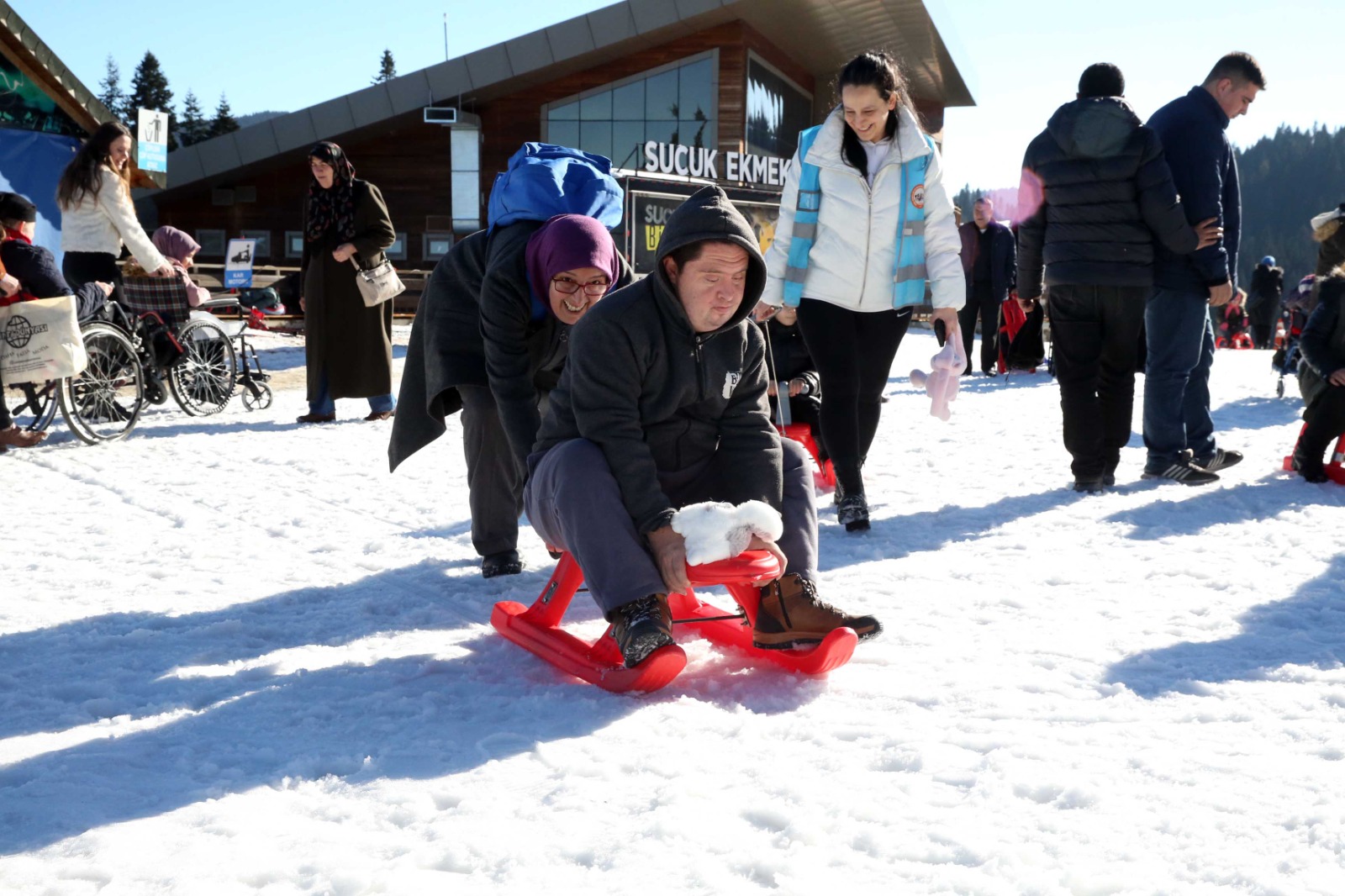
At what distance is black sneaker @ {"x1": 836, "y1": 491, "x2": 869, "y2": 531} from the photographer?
15.1 feet

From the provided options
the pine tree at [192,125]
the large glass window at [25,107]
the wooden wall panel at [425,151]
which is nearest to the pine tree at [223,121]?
the pine tree at [192,125]

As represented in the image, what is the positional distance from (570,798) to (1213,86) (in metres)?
4.78

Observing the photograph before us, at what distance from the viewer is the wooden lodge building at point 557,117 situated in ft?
83.5

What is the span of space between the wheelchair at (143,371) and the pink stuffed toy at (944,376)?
15.1 feet

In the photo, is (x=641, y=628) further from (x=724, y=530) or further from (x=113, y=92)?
(x=113, y=92)

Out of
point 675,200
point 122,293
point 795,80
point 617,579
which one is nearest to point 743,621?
point 617,579

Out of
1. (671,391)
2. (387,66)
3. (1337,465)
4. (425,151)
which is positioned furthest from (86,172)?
(387,66)

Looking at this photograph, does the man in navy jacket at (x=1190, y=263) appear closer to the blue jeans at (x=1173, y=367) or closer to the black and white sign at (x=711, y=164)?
the blue jeans at (x=1173, y=367)

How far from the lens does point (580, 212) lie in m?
3.68

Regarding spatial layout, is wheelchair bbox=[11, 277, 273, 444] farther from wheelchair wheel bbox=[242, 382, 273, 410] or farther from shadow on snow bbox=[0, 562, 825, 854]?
shadow on snow bbox=[0, 562, 825, 854]

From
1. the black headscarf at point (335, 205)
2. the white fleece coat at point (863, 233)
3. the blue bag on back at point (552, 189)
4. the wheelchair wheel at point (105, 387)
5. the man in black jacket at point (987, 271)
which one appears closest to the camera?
the blue bag on back at point (552, 189)

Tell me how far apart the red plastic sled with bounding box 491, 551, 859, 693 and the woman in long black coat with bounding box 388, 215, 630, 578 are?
1.60 ft

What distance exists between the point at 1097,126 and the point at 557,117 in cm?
2335

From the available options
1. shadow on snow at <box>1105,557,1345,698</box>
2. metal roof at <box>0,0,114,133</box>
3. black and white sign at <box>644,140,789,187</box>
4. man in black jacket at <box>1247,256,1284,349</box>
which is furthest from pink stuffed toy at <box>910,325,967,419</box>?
black and white sign at <box>644,140,789,187</box>
